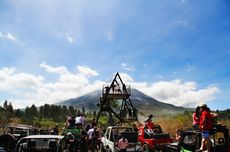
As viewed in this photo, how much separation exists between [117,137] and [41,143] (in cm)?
586

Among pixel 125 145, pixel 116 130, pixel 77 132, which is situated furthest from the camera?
pixel 77 132

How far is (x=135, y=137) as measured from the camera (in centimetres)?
1739

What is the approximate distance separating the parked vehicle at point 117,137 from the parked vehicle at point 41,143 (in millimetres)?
4478

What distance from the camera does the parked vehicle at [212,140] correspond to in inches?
393

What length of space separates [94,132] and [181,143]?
30.8 ft

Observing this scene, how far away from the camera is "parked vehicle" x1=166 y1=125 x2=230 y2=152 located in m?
9.98

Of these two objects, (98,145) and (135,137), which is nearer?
(135,137)

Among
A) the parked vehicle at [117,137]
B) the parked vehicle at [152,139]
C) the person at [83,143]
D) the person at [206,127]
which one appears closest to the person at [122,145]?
the parked vehicle at [117,137]

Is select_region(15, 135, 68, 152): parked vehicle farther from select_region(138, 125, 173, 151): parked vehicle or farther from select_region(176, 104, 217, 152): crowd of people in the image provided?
select_region(138, 125, 173, 151): parked vehicle

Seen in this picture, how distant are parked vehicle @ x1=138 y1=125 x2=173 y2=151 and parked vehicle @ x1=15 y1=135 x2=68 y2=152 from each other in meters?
6.87

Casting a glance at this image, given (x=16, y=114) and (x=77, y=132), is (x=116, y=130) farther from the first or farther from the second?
(x=16, y=114)

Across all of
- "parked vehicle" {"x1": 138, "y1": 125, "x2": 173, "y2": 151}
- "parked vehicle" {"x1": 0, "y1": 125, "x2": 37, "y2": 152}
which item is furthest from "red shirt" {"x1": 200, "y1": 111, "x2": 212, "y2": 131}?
"parked vehicle" {"x1": 0, "y1": 125, "x2": 37, "y2": 152}

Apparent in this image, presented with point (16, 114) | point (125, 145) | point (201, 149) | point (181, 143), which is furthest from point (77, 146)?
point (16, 114)

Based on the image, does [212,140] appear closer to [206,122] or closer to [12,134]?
[206,122]
